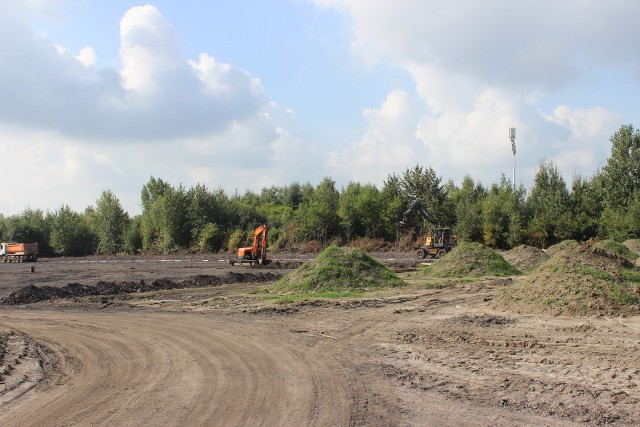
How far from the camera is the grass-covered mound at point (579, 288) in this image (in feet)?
52.5

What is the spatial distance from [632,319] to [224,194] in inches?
2644

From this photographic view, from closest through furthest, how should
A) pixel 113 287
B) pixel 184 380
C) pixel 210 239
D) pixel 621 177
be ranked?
1. pixel 184 380
2. pixel 113 287
3. pixel 621 177
4. pixel 210 239

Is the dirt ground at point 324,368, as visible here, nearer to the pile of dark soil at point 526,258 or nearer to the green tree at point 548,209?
the pile of dark soil at point 526,258

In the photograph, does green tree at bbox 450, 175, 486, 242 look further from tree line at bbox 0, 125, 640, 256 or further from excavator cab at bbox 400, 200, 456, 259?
excavator cab at bbox 400, 200, 456, 259

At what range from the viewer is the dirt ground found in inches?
325

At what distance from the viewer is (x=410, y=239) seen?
61.9 meters

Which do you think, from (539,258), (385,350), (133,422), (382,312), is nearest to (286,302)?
(382,312)

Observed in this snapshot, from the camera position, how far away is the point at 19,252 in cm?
6356

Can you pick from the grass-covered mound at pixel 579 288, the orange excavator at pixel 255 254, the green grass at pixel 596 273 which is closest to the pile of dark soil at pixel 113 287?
the orange excavator at pixel 255 254

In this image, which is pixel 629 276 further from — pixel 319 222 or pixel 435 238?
pixel 319 222

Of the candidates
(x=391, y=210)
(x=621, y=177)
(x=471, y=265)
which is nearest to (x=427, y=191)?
(x=391, y=210)

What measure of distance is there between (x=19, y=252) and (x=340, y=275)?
49895mm

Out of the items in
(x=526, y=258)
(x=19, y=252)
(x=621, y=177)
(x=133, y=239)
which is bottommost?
(x=526, y=258)

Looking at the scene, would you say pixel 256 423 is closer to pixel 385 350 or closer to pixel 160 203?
pixel 385 350
